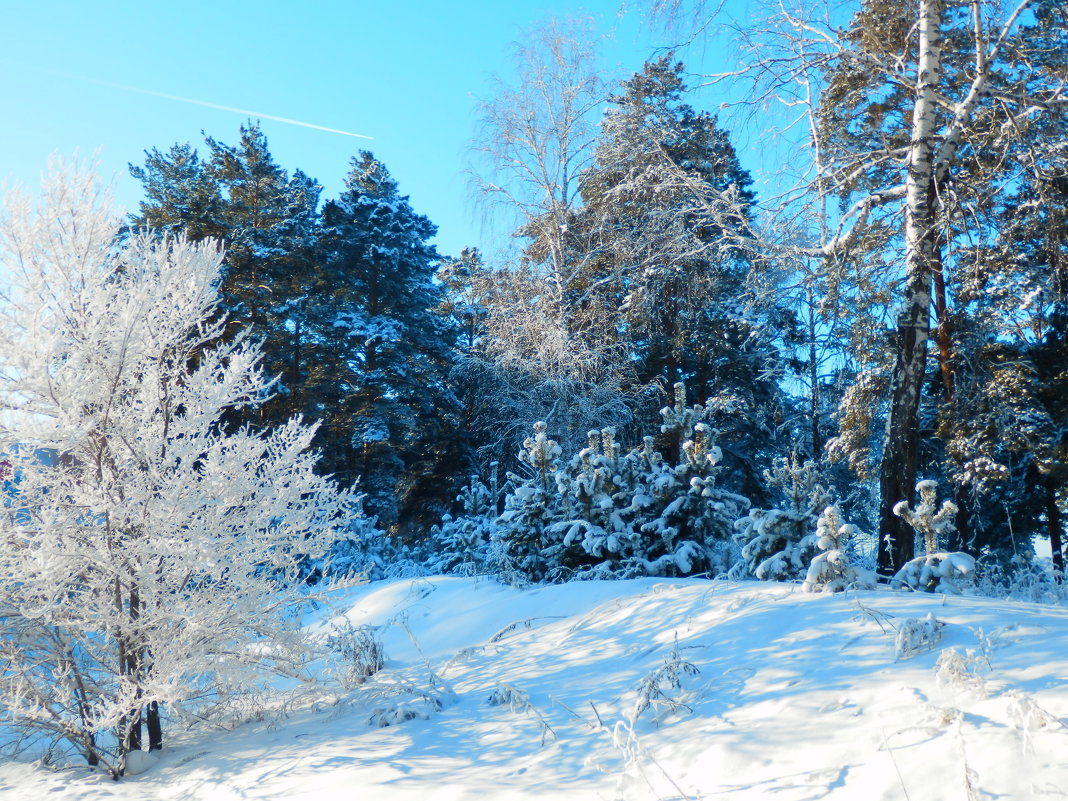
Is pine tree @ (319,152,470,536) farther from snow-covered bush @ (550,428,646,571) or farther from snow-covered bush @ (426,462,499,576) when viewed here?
snow-covered bush @ (550,428,646,571)

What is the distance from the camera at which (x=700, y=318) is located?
50.4 ft

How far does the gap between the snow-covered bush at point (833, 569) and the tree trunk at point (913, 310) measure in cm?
197

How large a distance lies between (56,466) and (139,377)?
74 centimetres

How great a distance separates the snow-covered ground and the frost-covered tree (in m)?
0.55

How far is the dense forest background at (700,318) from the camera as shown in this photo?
662 cm

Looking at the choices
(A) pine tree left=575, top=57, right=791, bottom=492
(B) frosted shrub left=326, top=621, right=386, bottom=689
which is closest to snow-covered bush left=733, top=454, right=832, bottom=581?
(B) frosted shrub left=326, top=621, right=386, bottom=689

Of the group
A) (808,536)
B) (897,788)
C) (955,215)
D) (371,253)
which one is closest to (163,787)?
(897,788)

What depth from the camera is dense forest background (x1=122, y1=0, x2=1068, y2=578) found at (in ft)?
21.7

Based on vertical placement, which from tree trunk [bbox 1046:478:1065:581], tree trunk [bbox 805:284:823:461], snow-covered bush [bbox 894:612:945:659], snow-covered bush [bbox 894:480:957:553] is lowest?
tree trunk [bbox 1046:478:1065:581]

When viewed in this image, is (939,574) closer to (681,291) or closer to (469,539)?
(469,539)

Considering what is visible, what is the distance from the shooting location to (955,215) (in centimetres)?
680

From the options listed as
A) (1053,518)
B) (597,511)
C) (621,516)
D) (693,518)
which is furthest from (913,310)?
(1053,518)

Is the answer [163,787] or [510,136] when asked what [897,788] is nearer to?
[163,787]

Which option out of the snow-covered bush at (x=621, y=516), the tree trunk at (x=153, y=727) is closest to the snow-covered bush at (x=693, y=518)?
the snow-covered bush at (x=621, y=516)
